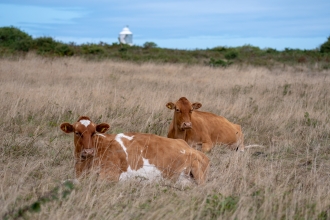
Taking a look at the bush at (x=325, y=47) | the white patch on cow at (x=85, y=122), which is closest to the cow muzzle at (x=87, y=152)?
the white patch on cow at (x=85, y=122)

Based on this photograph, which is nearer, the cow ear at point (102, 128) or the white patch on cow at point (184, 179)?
the white patch on cow at point (184, 179)

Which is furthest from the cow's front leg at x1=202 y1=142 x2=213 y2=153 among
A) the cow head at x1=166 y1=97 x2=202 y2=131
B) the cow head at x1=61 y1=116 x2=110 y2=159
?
the cow head at x1=61 y1=116 x2=110 y2=159

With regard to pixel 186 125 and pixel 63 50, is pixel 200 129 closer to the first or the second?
pixel 186 125

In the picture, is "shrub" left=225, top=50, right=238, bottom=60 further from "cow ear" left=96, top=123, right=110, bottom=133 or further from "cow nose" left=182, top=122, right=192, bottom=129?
"cow ear" left=96, top=123, right=110, bottom=133

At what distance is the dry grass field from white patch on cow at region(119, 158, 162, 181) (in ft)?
0.93

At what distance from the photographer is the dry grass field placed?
182 inches

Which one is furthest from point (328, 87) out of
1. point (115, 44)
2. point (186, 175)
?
point (115, 44)

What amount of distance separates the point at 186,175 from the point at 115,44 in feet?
101

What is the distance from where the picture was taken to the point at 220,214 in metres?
4.45

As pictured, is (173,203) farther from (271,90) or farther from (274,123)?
(271,90)

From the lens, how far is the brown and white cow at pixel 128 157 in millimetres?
5926

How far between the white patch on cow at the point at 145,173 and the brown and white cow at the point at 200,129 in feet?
8.06

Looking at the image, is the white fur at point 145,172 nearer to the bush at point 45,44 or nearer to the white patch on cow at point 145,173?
the white patch on cow at point 145,173

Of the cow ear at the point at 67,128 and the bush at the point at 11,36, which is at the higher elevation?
the bush at the point at 11,36
